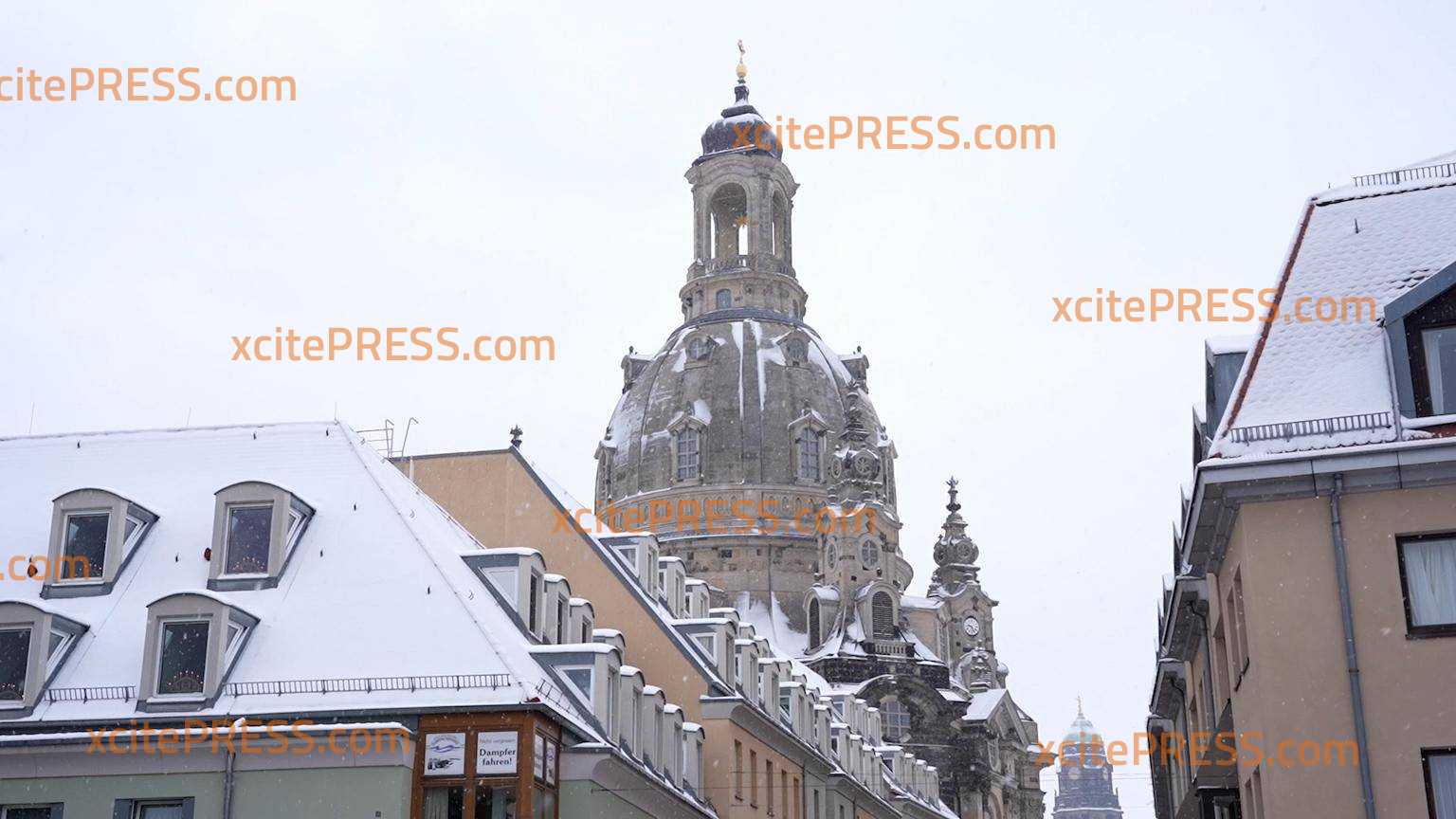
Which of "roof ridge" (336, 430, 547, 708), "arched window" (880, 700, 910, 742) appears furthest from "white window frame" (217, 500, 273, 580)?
"arched window" (880, 700, 910, 742)

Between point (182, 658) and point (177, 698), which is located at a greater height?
point (182, 658)

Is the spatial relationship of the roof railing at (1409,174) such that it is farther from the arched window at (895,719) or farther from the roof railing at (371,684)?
the arched window at (895,719)

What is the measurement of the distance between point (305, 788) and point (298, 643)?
2.59 metres

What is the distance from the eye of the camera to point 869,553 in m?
107

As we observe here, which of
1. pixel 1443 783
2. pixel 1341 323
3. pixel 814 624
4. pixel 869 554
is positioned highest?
pixel 869 554

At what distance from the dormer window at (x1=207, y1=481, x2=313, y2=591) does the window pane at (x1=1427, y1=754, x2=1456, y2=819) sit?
714 inches

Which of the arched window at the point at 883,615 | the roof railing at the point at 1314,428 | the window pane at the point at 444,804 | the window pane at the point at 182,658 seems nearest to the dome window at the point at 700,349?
the arched window at the point at 883,615

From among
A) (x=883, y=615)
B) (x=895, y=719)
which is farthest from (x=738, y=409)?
(x=895, y=719)

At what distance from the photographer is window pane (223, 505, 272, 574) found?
3192 centimetres

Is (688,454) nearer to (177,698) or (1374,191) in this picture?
(177,698)

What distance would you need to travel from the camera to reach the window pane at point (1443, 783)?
2248cm

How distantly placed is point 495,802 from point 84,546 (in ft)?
29.5

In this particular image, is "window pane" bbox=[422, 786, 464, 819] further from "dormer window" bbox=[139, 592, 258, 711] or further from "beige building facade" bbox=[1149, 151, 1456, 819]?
"beige building facade" bbox=[1149, 151, 1456, 819]

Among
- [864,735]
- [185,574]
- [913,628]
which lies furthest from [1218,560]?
[913,628]
